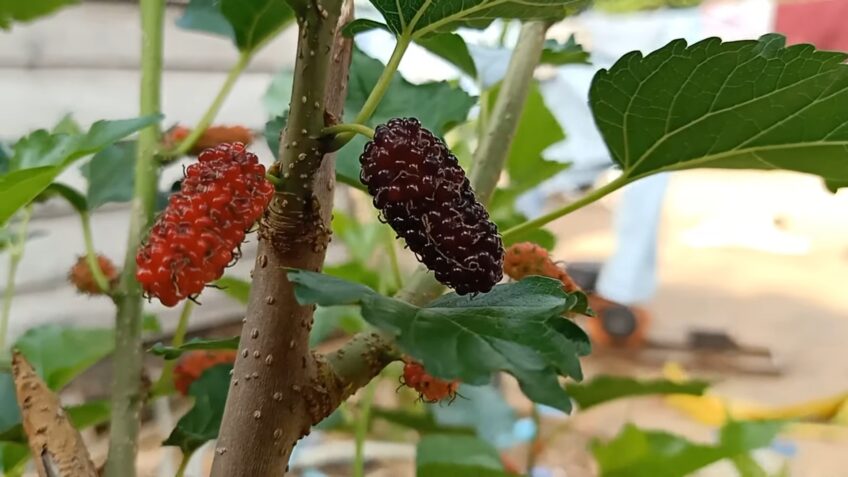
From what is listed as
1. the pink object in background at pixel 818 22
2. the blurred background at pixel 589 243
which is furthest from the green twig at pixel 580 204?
the pink object in background at pixel 818 22

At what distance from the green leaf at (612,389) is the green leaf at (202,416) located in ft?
0.73

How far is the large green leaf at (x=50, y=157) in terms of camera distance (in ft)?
0.71

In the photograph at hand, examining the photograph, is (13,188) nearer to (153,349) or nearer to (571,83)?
(153,349)

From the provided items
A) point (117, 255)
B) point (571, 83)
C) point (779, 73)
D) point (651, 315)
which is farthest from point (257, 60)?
point (779, 73)

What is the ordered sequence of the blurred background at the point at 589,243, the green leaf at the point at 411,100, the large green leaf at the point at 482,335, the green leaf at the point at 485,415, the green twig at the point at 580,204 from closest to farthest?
the large green leaf at the point at 482,335
the green twig at the point at 580,204
the green leaf at the point at 411,100
the green leaf at the point at 485,415
the blurred background at the point at 589,243

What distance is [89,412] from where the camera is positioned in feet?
1.33

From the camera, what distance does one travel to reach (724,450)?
438mm

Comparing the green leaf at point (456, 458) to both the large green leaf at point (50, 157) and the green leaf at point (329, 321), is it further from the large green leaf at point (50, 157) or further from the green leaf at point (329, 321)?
the large green leaf at point (50, 157)

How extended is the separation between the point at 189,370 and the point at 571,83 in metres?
1.13

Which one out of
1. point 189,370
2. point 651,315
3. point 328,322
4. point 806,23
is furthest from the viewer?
point 806,23

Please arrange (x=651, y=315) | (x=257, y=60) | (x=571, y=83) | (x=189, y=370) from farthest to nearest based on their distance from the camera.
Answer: (x=651, y=315) < (x=257, y=60) < (x=571, y=83) < (x=189, y=370)

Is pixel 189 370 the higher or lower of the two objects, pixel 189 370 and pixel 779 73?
the lower

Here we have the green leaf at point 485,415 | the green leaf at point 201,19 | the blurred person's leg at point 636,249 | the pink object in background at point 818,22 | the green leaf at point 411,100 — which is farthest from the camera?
the pink object in background at point 818,22

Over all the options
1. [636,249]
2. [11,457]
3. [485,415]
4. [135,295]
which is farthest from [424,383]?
[636,249]
